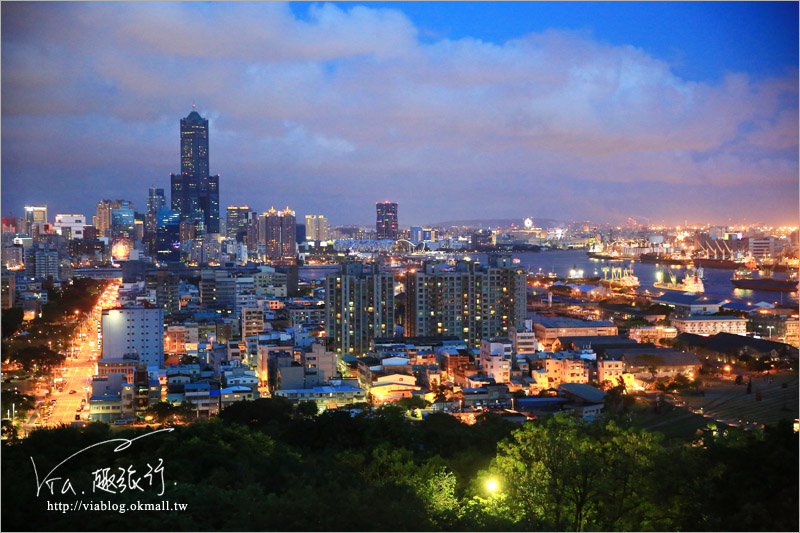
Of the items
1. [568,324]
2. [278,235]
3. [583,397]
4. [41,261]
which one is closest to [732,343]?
[568,324]

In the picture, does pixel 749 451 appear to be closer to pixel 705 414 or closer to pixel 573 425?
pixel 573 425

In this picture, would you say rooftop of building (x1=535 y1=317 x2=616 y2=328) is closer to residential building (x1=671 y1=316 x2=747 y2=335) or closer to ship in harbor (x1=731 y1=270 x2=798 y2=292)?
residential building (x1=671 y1=316 x2=747 y2=335)

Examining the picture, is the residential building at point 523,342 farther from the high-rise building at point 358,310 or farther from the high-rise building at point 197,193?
the high-rise building at point 197,193

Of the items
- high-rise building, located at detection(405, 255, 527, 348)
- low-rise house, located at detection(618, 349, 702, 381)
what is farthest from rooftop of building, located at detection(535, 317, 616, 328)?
low-rise house, located at detection(618, 349, 702, 381)

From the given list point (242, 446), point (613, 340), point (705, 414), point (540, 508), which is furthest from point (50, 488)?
point (613, 340)

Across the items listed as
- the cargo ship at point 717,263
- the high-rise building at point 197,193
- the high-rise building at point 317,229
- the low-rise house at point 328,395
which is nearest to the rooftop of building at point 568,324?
the low-rise house at point 328,395
